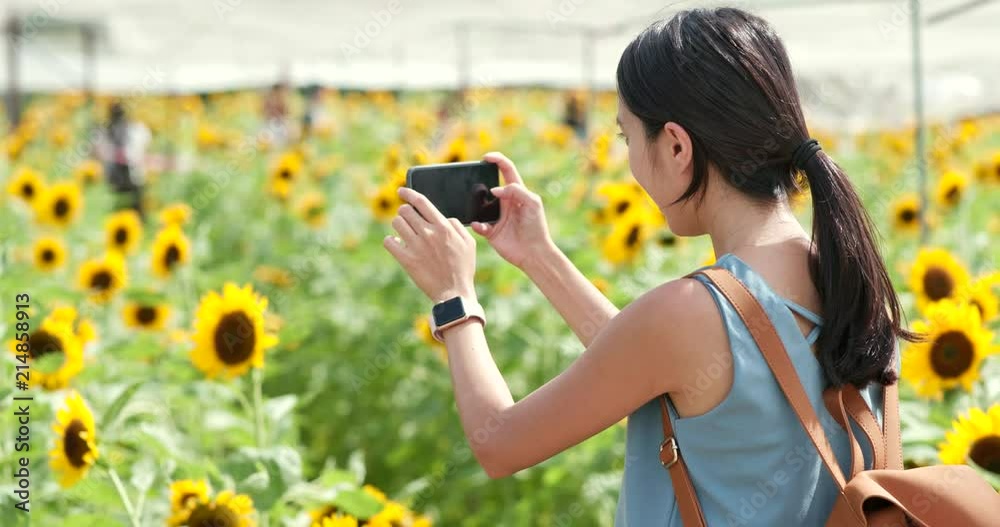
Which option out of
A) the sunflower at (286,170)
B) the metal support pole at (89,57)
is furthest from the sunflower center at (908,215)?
the metal support pole at (89,57)

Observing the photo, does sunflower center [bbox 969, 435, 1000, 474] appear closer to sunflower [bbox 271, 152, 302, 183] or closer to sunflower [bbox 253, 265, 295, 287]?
sunflower [bbox 253, 265, 295, 287]

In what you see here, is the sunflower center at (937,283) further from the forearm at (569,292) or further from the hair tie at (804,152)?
the hair tie at (804,152)

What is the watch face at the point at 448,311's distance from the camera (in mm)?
1287

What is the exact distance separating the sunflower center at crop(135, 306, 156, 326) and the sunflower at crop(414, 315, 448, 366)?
26.6 inches

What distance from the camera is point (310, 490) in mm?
1759

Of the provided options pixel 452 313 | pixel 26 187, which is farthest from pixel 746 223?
pixel 26 187

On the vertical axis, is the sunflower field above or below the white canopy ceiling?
below

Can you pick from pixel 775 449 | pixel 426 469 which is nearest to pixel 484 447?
pixel 775 449

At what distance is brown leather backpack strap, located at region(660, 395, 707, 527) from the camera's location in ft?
3.85

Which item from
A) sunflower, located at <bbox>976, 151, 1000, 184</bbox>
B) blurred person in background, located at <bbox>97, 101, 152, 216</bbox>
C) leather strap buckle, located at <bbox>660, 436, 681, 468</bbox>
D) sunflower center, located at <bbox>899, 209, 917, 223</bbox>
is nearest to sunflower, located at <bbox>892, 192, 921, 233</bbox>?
sunflower center, located at <bbox>899, 209, 917, 223</bbox>

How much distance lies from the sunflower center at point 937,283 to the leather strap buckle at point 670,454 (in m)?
1.25

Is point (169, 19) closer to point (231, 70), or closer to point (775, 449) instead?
point (231, 70)

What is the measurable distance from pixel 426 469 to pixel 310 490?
4.92ft

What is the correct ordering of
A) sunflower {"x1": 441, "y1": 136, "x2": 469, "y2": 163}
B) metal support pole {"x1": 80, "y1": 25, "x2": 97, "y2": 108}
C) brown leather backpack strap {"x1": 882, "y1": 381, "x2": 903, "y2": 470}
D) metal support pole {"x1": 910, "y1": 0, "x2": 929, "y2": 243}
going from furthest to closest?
1. metal support pole {"x1": 80, "y1": 25, "x2": 97, "y2": 108}
2. sunflower {"x1": 441, "y1": 136, "x2": 469, "y2": 163}
3. metal support pole {"x1": 910, "y1": 0, "x2": 929, "y2": 243}
4. brown leather backpack strap {"x1": 882, "y1": 381, "x2": 903, "y2": 470}
